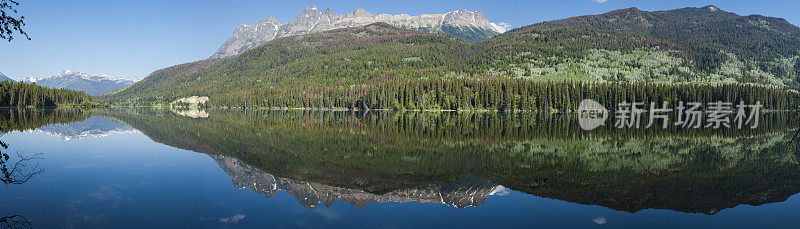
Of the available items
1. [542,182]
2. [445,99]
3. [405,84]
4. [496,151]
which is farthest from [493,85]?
[542,182]

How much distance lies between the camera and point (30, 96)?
153500 mm

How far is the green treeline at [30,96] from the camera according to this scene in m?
143

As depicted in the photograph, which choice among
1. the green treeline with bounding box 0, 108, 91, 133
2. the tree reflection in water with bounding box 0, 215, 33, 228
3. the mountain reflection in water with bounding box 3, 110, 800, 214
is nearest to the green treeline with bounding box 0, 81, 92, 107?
the green treeline with bounding box 0, 108, 91, 133

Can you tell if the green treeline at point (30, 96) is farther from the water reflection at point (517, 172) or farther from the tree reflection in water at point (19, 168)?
the water reflection at point (517, 172)

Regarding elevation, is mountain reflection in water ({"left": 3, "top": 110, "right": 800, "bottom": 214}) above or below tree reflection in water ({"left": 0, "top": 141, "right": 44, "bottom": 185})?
below

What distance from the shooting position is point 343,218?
43.8ft

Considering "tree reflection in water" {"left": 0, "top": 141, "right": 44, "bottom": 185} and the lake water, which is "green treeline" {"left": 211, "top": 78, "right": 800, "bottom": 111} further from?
"tree reflection in water" {"left": 0, "top": 141, "right": 44, "bottom": 185}

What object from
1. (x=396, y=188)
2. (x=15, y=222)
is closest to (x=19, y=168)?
(x=15, y=222)

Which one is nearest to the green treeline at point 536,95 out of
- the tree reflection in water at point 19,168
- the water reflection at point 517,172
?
the water reflection at point 517,172

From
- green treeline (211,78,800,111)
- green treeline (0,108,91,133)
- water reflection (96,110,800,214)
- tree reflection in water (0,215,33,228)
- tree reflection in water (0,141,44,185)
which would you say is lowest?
water reflection (96,110,800,214)

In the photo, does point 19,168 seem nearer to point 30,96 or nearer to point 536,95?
point 536,95

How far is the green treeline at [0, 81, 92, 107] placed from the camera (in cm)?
14288

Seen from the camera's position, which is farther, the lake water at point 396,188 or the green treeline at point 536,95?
the green treeline at point 536,95

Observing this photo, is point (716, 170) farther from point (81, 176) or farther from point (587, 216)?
point (81, 176)
